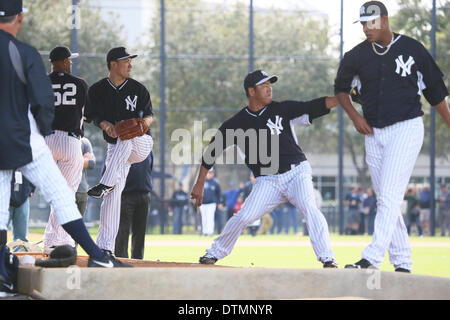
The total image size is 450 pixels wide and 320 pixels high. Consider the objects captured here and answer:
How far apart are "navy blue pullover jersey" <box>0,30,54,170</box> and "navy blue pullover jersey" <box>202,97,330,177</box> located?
2.79m

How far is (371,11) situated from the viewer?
7977mm

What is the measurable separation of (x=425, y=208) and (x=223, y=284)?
25396mm

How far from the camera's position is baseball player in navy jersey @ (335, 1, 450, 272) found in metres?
7.79

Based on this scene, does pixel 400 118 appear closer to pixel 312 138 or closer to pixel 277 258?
pixel 277 258

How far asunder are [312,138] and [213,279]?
4152 cm

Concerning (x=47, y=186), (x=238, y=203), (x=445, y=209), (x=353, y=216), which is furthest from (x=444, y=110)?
(x=445, y=209)

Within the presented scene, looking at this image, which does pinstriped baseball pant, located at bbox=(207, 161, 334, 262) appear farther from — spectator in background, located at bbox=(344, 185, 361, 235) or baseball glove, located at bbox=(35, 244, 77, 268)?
spectator in background, located at bbox=(344, 185, 361, 235)

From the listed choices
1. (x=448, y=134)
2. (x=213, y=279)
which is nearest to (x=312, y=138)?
(x=448, y=134)

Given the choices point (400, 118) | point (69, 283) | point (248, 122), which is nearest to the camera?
point (69, 283)

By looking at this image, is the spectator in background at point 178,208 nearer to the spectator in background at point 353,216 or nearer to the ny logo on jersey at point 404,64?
the spectator in background at point 353,216

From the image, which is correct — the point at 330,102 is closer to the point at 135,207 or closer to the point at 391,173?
the point at 391,173

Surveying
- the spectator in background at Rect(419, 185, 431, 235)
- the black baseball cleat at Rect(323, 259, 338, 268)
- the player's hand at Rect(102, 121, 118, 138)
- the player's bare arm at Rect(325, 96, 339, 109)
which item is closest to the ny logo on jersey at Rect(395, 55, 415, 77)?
the player's bare arm at Rect(325, 96, 339, 109)

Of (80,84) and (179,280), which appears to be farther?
(80,84)

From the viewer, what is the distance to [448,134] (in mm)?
40500
